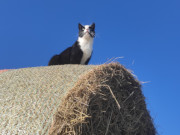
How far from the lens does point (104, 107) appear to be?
7.02 ft

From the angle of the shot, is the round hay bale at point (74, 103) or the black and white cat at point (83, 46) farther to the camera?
the black and white cat at point (83, 46)

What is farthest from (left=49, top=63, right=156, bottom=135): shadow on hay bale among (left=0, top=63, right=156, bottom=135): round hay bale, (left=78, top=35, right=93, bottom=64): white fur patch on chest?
(left=78, top=35, right=93, bottom=64): white fur patch on chest

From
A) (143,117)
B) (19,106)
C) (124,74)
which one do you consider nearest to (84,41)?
(124,74)

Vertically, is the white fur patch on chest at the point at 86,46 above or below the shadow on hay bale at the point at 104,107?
above

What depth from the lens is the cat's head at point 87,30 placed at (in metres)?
4.11

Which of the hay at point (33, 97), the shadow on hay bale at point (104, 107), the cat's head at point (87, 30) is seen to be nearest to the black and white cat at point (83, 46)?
the cat's head at point (87, 30)

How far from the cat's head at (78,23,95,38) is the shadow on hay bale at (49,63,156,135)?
168cm

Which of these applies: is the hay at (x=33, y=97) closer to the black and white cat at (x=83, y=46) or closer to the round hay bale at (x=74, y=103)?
the round hay bale at (x=74, y=103)

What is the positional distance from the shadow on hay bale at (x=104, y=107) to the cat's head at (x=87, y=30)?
1.68 metres

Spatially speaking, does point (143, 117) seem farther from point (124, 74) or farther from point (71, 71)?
point (71, 71)

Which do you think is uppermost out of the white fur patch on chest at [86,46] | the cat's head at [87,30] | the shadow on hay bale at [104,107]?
the cat's head at [87,30]

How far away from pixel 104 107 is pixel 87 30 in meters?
2.20

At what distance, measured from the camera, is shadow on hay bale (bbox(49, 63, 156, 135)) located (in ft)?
6.18

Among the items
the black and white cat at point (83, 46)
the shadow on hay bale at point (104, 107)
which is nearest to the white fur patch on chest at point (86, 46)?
the black and white cat at point (83, 46)
